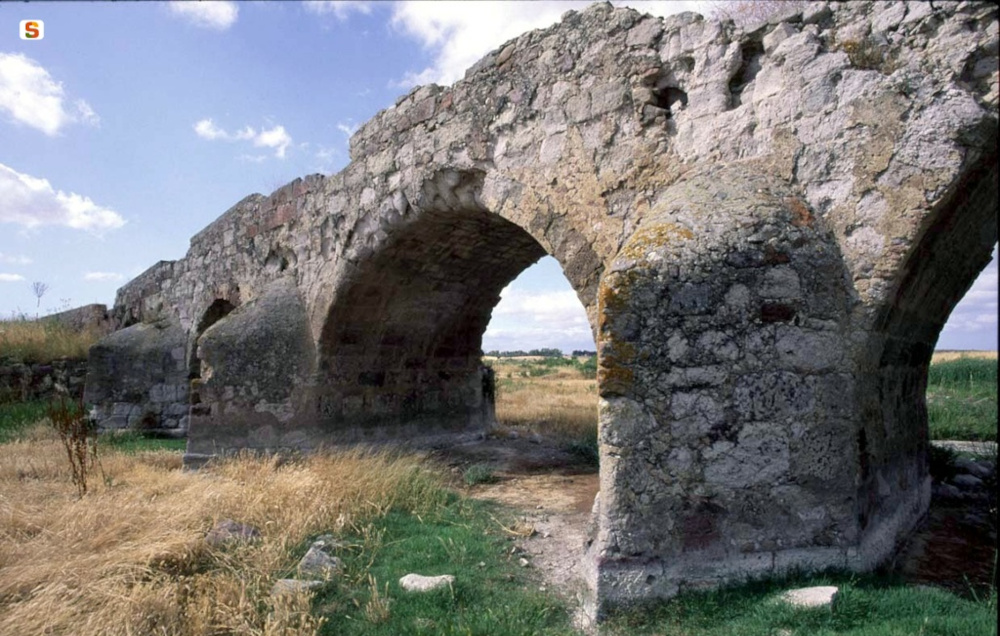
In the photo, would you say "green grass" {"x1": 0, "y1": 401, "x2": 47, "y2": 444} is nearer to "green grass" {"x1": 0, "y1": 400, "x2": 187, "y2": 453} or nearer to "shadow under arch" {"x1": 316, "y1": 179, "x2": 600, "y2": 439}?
"green grass" {"x1": 0, "y1": 400, "x2": 187, "y2": 453}

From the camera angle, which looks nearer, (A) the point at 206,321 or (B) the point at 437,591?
(B) the point at 437,591

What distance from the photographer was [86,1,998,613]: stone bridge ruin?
320 centimetres

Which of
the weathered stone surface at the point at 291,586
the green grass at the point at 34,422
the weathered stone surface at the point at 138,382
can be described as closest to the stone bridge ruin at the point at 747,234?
the weathered stone surface at the point at 291,586

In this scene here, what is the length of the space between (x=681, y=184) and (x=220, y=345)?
4858mm

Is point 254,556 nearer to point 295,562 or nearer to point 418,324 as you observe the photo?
point 295,562

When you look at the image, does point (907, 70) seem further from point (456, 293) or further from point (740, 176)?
point (456, 293)

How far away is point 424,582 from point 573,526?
1412 millimetres

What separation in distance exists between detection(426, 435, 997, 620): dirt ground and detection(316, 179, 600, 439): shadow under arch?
87cm

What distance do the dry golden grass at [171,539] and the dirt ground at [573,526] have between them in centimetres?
85

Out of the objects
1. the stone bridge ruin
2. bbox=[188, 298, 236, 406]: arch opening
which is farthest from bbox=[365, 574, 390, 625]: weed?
bbox=[188, 298, 236, 406]: arch opening

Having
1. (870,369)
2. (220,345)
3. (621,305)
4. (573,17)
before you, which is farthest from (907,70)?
(220,345)

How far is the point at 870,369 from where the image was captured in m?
3.50

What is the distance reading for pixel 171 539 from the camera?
389 centimetres

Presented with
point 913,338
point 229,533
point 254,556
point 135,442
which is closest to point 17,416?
point 135,442
